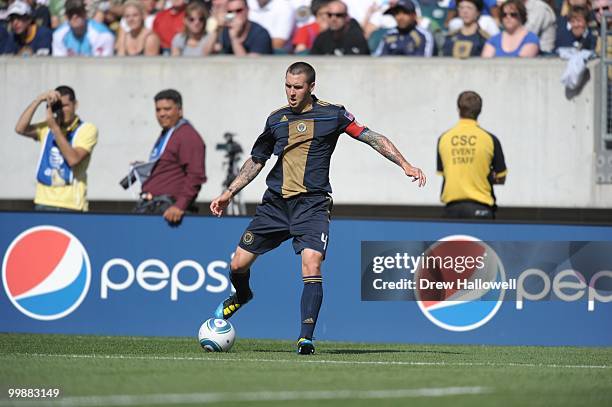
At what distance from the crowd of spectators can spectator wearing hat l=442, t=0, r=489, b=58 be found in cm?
1

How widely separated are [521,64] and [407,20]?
6.02 feet

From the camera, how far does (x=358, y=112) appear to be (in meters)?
18.6

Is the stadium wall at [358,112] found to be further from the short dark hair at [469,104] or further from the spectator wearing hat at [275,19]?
the short dark hair at [469,104]

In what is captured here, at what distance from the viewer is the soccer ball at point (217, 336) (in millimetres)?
10867

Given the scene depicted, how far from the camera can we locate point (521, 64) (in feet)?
59.3

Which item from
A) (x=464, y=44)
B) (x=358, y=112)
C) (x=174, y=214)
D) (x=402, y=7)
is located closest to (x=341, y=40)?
(x=358, y=112)

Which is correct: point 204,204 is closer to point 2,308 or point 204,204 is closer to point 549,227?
point 2,308

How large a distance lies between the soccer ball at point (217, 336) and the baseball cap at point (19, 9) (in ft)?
34.4

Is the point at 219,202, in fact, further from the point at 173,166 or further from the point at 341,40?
the point at 341,40

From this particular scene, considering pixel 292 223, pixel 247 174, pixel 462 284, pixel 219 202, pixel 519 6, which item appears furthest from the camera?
pixel 519 6

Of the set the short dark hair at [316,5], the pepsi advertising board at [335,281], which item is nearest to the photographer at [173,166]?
the pepsi advertising board at [335,281]

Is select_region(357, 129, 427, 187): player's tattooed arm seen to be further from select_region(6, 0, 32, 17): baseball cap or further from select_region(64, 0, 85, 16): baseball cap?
select_region(6, 0, 32, 17): baseball cap

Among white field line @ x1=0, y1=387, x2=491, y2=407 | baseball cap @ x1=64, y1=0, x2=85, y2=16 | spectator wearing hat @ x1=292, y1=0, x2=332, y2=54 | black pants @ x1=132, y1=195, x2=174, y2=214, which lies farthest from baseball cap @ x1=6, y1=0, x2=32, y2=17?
white field line @ x1=0, y1=387, x2=491, y2=407

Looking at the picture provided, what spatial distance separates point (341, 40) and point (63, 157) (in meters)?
5.52
